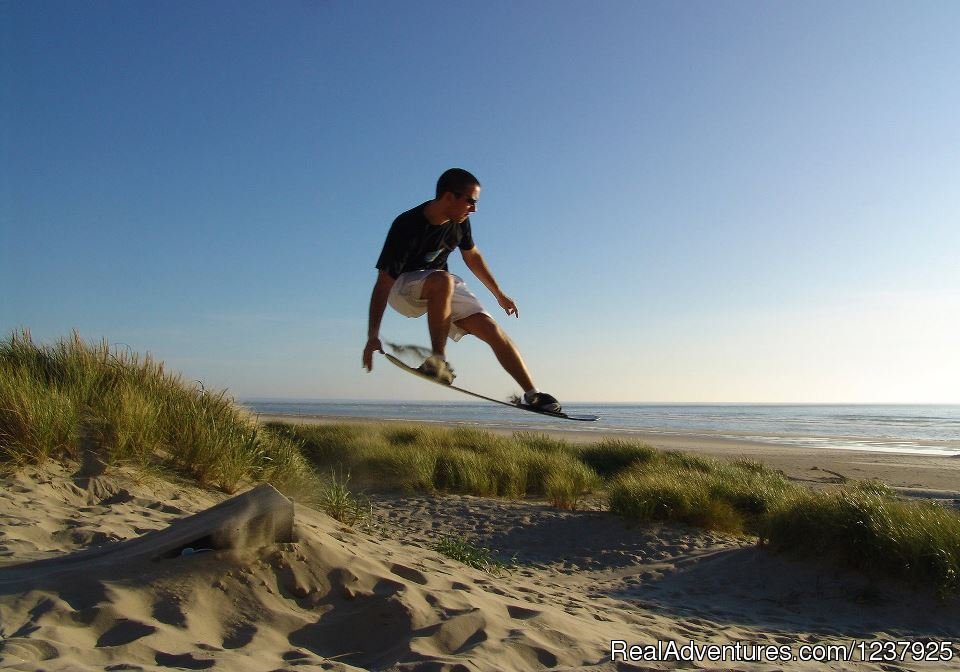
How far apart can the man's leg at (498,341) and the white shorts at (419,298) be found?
0.05 metres

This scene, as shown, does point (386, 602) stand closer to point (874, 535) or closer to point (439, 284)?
point (439, 284)

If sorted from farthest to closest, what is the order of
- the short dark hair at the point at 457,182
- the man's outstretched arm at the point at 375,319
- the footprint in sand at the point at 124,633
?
the man's outstretched arm at the point at 375,319 < the short dark hair at the point at 457,182 < the footprint in sand at the point at 124,633

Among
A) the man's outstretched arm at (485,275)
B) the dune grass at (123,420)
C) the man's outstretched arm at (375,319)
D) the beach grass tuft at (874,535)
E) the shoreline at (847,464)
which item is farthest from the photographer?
the shoreline at (847,464)

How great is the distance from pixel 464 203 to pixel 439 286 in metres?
0.54

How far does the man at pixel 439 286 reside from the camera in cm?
411

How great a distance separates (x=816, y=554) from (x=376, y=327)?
17.0 feet

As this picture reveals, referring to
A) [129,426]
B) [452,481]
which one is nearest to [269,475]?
[129,426]

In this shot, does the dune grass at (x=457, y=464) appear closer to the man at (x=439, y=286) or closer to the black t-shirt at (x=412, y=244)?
the man at (x=439, y=286)

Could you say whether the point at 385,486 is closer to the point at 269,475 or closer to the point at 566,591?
the point at 269,475

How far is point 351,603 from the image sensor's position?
138 inches

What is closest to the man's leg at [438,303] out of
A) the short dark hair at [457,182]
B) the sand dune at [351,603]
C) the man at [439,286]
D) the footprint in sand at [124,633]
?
the man at [439,286]

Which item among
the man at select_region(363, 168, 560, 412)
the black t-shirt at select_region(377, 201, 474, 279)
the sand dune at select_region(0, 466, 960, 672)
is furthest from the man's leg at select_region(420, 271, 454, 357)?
the sand dune at select_region(0, 466, 960, 672)

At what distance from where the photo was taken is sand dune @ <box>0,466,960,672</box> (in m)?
2.82

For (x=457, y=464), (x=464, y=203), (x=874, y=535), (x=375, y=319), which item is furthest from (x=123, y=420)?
(x=874, y=535)
